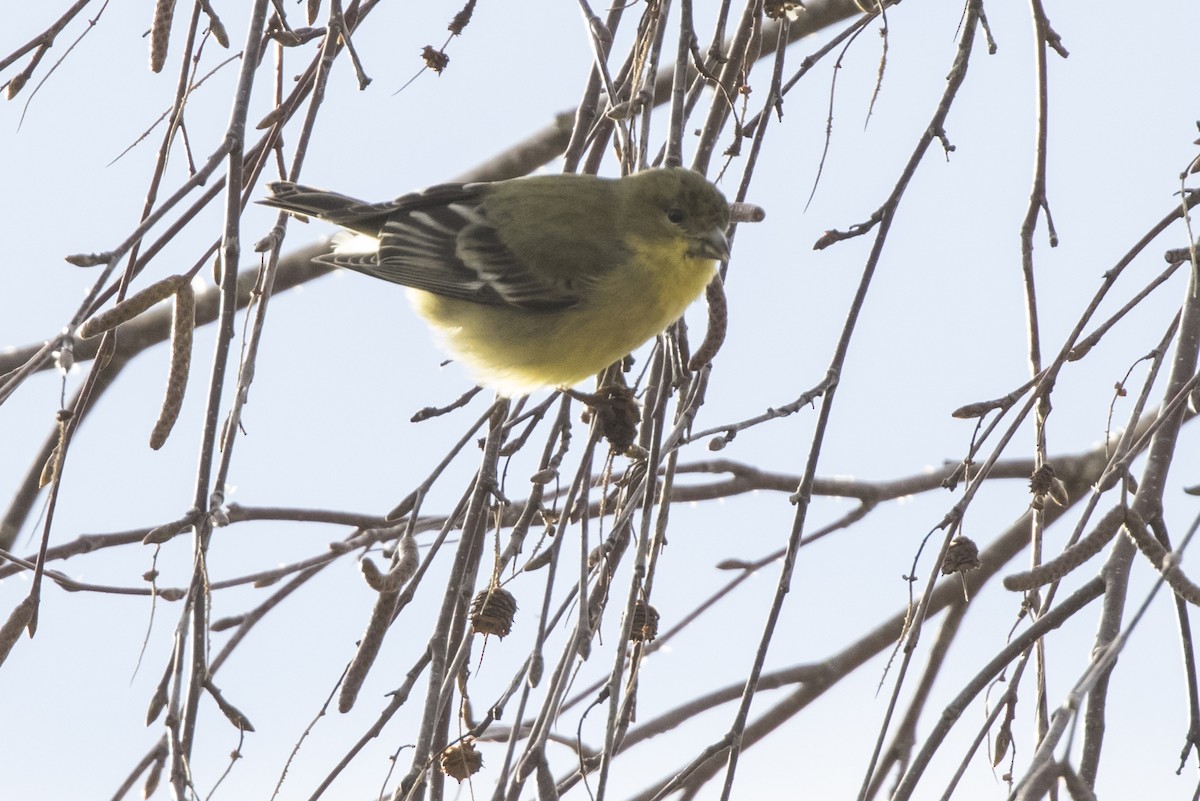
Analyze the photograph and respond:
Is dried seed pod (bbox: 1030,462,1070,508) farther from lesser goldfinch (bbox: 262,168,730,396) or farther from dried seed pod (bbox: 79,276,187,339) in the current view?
dried seed pod (bbox: 79,276,187,339)

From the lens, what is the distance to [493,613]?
2.87 m

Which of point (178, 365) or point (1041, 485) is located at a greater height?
point (178, 365)

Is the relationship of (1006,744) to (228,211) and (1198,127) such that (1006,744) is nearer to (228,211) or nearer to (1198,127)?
(1198,127)

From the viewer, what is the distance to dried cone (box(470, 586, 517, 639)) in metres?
2.86

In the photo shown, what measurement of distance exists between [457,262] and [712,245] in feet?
3.20

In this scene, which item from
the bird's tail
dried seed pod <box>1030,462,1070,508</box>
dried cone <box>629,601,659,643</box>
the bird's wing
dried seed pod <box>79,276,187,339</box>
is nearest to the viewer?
dried seed pod <box>79,276,187,339</box>

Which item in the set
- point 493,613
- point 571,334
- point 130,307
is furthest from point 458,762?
point 571,334

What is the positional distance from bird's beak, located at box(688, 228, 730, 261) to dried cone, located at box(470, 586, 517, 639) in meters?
1.46

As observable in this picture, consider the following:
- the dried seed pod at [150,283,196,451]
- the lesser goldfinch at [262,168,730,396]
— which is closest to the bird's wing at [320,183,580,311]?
the lesser goldfinch at [262,168,730,396]

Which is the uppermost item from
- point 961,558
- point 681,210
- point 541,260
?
point 541,260

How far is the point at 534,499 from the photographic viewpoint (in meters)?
2.97

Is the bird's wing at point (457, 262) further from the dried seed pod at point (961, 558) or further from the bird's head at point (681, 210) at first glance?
the dried seed pod at point (961, 558)

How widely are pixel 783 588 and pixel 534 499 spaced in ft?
2.43

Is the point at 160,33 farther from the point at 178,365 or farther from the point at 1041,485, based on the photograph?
the point at 1041,485
